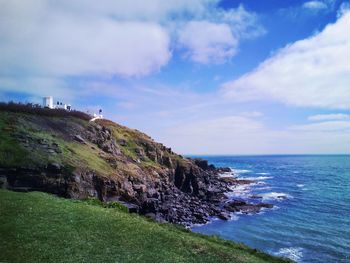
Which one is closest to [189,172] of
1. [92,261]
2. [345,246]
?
[345,246]

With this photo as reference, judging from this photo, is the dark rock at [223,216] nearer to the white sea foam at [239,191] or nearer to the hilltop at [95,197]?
the hilltop at [95,197]

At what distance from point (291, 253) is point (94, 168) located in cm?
3369

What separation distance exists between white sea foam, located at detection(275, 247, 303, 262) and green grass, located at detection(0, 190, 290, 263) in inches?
782

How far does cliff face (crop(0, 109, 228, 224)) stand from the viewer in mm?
54094

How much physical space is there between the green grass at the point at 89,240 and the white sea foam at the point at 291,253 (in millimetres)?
19867

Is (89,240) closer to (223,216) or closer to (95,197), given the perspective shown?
(95,197)

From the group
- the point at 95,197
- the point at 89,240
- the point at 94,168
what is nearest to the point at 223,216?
the point at 94,168

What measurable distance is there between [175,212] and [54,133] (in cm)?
2797

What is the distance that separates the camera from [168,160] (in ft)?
350

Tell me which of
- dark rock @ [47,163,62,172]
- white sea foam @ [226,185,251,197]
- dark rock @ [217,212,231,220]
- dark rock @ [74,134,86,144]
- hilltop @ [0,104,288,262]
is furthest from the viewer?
white sea foam @ [226,185,251,197]

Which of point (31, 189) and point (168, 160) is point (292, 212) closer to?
point (168, 160)

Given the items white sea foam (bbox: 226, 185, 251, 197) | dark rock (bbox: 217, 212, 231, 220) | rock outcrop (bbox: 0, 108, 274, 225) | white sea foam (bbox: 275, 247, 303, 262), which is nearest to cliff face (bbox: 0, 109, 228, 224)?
rock outcrop (bbox: 0, 108, 274, 225)

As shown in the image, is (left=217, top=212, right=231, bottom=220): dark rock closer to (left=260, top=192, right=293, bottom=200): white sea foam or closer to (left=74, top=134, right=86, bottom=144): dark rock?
(left=260, top=192, right=293, bottom=200): white sea foam

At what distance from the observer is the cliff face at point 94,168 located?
2130 inches
